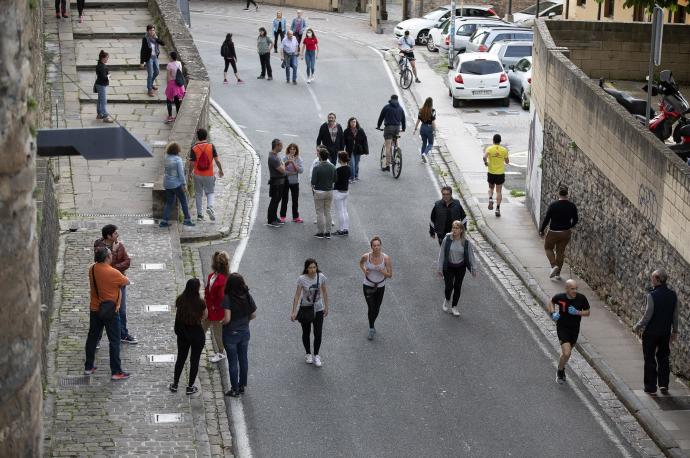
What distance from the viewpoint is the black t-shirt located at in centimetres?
1550

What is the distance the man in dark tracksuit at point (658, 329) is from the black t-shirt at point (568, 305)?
0.73 m

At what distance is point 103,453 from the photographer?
42.6 feet

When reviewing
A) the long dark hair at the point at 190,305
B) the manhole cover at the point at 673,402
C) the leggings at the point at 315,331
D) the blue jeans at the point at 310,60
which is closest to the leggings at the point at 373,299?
the leggings at the point at 315,331

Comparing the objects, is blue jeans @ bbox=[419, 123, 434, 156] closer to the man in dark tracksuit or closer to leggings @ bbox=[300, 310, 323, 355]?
leggings @ bbox=[300, 310, 323, 355]

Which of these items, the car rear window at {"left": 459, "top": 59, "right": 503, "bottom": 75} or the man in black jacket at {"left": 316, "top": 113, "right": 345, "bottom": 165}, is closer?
the man in black jacket at {"left": 316, "top": 113, "right": 345, "bottom": 165}

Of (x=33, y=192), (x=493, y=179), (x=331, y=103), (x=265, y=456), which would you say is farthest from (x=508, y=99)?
(x=33, y=192)

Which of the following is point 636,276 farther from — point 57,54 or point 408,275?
point 57,54

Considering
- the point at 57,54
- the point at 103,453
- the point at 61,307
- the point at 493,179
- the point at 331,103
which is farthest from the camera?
the point at 331,103

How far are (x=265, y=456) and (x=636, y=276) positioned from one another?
6621 millimetres

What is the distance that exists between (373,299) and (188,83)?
471 inches

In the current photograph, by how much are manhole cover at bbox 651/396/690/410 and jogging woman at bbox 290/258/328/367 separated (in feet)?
13.5

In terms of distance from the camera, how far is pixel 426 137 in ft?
88.5

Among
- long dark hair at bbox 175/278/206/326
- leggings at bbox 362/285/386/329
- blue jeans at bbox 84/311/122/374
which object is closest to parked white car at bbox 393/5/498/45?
leggings at bbox 362/285/386/329

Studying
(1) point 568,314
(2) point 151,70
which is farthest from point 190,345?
(2) point 151,70
